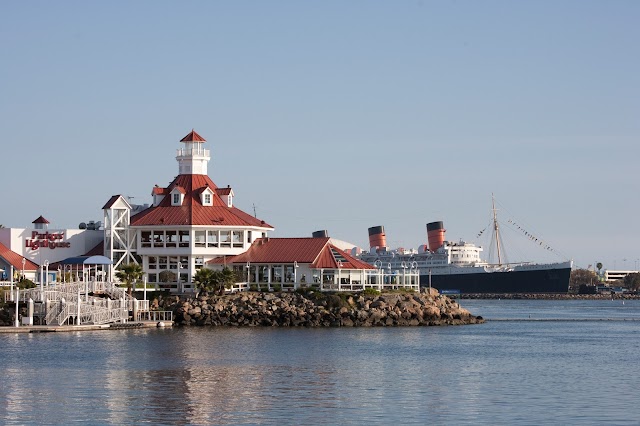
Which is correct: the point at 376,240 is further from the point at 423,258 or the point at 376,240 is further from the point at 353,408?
the point at 353,408

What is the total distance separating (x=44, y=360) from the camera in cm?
4828

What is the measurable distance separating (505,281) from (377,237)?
20.8 meters

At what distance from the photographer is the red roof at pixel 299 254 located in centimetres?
7681

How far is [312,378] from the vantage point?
43.4m

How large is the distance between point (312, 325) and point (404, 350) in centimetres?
1652

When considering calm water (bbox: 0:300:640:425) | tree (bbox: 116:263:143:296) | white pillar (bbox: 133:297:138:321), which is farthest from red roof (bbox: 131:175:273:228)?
calm water (bbox: 0:300:640:425)

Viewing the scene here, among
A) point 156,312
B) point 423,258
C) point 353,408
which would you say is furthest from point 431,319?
point 423,258

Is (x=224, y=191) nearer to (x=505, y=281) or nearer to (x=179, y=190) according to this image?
(x=179, y=190)

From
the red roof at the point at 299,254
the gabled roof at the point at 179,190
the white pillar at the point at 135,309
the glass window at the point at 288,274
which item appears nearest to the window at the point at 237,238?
the red roof at the point at 299,254

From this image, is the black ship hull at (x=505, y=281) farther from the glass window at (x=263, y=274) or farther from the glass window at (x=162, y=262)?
the glass window at (x=263, y=274)

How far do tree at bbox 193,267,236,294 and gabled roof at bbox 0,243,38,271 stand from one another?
1225 cm

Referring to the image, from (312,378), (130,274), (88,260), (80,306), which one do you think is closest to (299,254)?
(130,274)

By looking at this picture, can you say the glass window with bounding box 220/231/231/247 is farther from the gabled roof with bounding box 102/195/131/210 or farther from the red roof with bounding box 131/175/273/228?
the gabled roof with bounding box 102/195/131/210

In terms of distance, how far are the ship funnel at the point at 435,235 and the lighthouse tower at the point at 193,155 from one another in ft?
306
